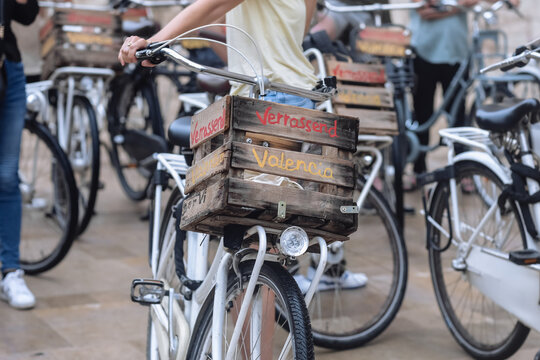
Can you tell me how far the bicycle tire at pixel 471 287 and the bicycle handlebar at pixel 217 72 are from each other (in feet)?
4.33

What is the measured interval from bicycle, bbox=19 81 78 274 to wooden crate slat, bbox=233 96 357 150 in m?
2.74

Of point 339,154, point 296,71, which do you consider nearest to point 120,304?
point 296,71

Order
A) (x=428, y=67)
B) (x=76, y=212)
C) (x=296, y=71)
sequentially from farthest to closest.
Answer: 1. (x=428, y=67)
2. (x=76, y=212)
3. (x=296, y=71)

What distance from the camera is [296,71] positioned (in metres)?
3.02

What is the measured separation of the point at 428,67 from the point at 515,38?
2448 millimetres

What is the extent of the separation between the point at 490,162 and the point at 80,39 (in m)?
3.28

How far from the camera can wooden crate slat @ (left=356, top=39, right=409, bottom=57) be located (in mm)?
5586

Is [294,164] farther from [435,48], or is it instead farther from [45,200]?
[435,48]

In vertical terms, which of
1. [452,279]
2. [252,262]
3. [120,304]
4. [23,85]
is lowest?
[120,304]

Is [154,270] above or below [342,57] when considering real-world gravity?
below

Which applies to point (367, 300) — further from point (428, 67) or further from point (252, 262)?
point (428, 67)

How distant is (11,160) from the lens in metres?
4.41

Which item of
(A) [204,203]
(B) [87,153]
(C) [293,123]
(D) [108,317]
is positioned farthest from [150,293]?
(B) [87,153]

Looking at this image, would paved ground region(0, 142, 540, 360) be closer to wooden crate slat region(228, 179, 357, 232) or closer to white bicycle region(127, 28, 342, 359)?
white bicycle region(127, 28, 342, 359)
